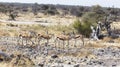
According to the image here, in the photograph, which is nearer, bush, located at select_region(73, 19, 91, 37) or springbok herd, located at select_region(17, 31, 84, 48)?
springbok herd, located at select_region(17, 31, 84, 48)

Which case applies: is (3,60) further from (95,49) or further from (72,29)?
(72,29)

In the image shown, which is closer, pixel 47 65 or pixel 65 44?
Answer: pixel 47 65

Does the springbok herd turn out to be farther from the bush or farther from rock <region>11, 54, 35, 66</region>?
rock <region>11, 54, 35, 66</region>

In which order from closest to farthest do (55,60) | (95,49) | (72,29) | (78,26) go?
(55,60), (95,49), (78,26), (72,29)

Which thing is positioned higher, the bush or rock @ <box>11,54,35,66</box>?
rock @ <box>11,54,35,66</box>

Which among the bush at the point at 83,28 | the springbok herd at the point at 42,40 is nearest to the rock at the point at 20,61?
the springbok herd at the point at 42,40

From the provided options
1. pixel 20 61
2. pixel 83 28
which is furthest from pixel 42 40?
pixel 20 61

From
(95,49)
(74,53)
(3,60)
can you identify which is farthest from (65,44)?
(3,60)

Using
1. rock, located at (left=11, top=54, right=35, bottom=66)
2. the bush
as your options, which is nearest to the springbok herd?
the bush

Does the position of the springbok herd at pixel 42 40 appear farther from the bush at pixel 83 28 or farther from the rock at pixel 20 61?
the rock at pixel 20 61

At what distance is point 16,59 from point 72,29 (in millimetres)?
25525

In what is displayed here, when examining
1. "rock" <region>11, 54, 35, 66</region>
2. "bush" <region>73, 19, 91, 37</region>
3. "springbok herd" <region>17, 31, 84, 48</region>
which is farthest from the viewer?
"bush" <region>73, 19, 91, 37</region>

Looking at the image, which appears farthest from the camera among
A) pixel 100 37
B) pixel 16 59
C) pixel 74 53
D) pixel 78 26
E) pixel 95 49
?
pixel 78 26

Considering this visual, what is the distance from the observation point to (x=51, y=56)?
77.9ft
